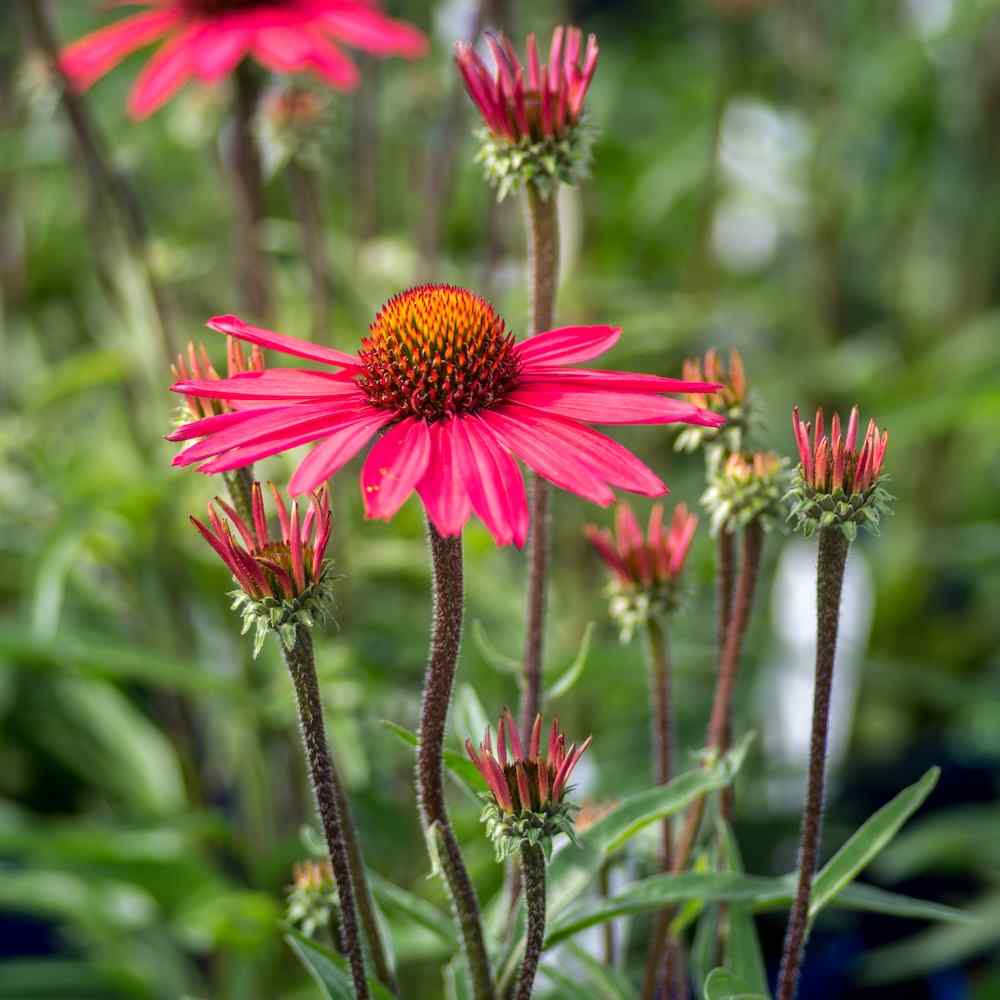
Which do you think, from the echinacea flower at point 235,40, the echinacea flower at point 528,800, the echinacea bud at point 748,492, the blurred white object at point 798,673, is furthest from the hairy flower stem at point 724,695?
the blurred white object at point 798,673

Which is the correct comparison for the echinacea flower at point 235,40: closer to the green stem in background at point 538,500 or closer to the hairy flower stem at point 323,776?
the green stem in background at point 538,500

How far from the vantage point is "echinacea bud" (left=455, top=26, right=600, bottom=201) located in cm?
38

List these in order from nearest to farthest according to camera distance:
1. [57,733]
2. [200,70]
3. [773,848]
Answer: [200,70] < [773,848] < [57,733]

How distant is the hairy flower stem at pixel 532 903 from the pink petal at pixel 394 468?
3.5 inches

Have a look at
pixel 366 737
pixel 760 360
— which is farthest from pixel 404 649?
pixel 760 360

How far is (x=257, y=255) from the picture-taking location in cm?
74

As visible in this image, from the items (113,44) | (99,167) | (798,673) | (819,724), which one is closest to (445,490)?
(819,724)

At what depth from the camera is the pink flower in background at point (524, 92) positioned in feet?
1.24

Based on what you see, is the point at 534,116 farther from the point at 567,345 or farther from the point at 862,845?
the point at 862,845

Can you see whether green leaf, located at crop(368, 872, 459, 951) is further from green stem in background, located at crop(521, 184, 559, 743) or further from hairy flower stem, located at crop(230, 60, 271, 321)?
hairy flower stem, located at crop(230, 60, 271, 321)

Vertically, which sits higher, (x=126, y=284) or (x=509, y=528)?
(x=126, y=284)

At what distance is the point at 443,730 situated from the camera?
0.33 m

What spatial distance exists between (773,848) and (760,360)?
0.46 meters

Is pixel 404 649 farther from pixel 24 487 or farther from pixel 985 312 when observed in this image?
pixel 985 312
